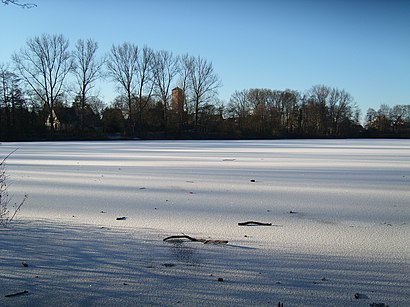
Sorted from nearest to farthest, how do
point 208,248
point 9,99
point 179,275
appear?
1. point 179,275
2. point 208,248
3. point 9,99

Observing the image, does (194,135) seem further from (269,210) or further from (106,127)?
(269,210)

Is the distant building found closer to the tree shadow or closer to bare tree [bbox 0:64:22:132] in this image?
bare tree [bbox 0:64:22:132]

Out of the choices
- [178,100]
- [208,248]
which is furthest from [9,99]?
[208,248]

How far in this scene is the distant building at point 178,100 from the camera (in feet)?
152

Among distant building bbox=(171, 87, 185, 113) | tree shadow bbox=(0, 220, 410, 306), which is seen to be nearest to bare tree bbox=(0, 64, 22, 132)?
distant building bbox=(171, 87, 185, 113)

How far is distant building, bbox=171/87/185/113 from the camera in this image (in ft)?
152

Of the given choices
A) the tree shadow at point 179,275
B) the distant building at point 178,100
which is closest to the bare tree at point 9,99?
the distant building at point 178,100

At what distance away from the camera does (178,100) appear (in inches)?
1849

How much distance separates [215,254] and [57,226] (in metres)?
2.03

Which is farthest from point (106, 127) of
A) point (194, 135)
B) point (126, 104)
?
point (194, 135)

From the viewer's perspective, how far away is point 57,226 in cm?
395

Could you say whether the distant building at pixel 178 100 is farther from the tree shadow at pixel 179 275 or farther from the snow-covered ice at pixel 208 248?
the tree shadow at pixel 179 275

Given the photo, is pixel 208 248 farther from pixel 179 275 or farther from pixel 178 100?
pixel 178 100

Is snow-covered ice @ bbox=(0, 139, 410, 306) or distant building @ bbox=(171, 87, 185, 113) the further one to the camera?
distant building @ bbox=(171, 87, 185, 113)
